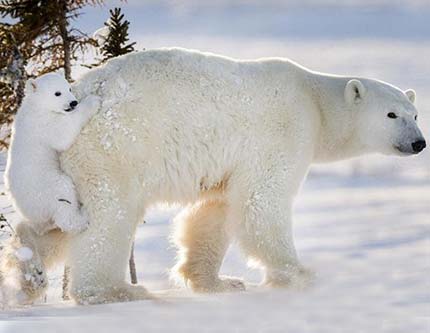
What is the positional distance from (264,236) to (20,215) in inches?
89.1

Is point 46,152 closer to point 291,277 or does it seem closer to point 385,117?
point 291,277

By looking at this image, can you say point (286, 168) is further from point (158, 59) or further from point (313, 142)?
point (158, 59)

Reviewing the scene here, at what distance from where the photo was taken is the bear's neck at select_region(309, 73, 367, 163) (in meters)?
9.12

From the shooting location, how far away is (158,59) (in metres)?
8.33

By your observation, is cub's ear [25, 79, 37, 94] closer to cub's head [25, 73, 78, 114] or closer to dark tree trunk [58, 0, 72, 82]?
cub's head [25, 73, 78, 114]

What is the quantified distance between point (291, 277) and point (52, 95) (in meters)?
2.79

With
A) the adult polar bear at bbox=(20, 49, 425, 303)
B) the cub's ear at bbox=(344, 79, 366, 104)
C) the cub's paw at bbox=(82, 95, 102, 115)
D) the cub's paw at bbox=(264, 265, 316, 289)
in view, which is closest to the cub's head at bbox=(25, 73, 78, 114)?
the cub's paw at bbox=(82, 95, 102, 115)

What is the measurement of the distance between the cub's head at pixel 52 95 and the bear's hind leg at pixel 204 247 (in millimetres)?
2036

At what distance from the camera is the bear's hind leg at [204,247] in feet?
30.3

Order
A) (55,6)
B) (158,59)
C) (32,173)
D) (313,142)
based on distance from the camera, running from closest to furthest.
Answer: (32,173) < (158,59) < (313,142) < (55,6)

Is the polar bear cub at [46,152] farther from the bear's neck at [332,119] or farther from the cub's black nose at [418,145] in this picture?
the cub's black nose at [418,145]

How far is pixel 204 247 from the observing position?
9.36 m

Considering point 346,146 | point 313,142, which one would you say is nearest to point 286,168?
point 313,142

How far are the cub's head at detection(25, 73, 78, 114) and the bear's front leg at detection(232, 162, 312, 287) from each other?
1862 mm
